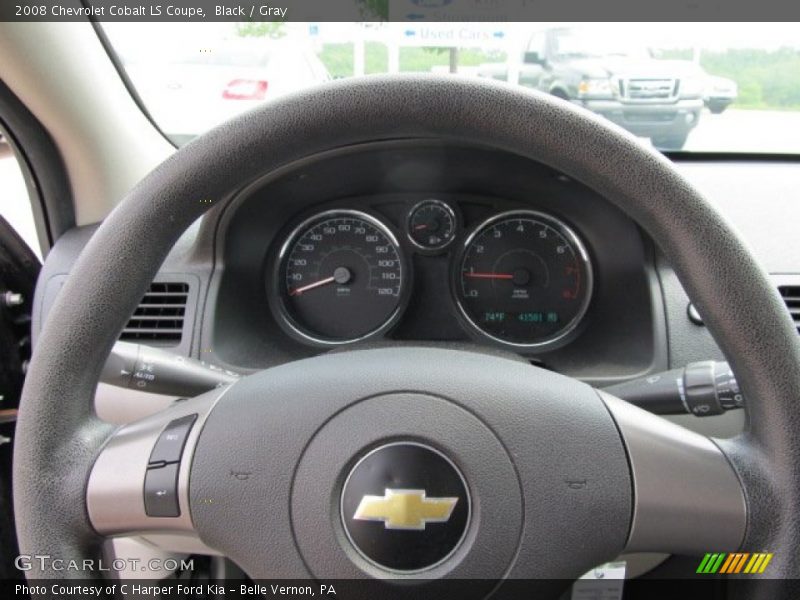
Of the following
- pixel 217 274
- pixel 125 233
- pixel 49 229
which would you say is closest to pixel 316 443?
pixel 125 233

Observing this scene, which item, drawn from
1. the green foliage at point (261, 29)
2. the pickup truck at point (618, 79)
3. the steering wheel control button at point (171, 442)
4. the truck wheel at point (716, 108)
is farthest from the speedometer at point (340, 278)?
the steering wheel control button at point (171, 442)

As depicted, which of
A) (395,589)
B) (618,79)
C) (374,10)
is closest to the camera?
(395,589)

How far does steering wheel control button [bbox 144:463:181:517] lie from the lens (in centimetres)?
94

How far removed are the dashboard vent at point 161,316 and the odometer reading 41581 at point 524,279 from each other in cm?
75

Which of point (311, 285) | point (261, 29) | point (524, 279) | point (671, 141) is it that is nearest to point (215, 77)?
point (261, 29)

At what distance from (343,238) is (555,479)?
1315 mm

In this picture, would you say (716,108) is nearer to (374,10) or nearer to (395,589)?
(374,10)

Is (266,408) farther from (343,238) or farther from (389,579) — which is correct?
(343,238)

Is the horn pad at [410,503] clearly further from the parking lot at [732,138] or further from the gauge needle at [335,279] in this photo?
the parking lot at [732,138]

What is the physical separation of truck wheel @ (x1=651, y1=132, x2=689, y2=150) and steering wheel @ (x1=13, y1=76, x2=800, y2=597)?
1284mm

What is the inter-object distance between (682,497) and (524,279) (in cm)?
120

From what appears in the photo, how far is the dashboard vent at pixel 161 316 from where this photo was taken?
1789 millimetres

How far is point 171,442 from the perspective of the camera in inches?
38.0

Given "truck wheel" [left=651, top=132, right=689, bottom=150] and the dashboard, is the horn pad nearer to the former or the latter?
the dashboard
